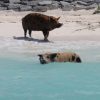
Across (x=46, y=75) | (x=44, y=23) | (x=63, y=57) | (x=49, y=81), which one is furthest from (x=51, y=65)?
(x=44, y=23)

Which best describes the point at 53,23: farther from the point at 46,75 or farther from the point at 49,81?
the point at 49,81

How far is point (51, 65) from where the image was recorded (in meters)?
11.3

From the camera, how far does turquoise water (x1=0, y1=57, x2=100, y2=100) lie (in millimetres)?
8680

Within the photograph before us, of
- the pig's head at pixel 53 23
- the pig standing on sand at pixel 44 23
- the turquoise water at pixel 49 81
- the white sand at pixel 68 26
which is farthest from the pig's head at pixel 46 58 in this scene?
the white sand at pixel 68 26

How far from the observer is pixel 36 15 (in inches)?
591

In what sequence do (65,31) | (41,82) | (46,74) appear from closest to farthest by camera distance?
(41,82) < (46,74) < (65,31)

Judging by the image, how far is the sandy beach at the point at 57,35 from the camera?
13.7 meters

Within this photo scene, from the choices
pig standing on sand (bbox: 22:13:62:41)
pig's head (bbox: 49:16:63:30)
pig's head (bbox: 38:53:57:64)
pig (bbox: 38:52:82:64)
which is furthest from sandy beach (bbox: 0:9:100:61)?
pig's head (bbox: 38:53:57:64)

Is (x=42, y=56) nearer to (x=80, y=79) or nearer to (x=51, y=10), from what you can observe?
(x=80, y=79)

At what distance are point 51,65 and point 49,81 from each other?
1532 mm

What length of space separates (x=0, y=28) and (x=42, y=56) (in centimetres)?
528

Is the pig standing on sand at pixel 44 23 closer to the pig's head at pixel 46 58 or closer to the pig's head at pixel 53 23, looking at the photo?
the pig's head at pixel 53 23

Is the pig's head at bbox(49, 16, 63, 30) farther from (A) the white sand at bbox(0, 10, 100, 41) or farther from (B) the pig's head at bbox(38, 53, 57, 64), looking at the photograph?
(B) the pig's head at bbox(38, 53, 57, 64)

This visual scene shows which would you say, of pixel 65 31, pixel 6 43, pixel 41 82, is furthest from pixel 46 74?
pixel 65 31
